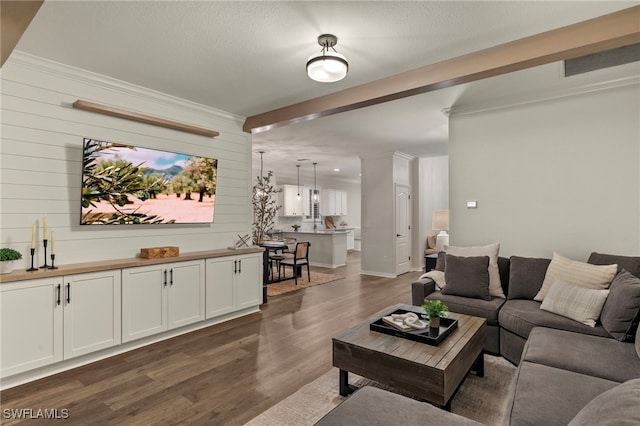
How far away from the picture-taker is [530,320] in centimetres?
282

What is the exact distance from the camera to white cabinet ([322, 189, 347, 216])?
11867mm

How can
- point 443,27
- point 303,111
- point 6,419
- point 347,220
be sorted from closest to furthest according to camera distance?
point 6,419, point 443,27, point 303,111, point 347,220

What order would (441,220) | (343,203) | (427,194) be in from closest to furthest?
(441,220), (427,194), (343,203)

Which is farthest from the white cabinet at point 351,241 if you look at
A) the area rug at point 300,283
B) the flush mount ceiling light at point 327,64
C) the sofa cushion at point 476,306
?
the flush mount ceiling light at point 327,64

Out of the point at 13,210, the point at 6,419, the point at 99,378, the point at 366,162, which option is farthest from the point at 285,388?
the point at 366,162

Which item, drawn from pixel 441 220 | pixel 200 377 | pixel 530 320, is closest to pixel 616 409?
pixel 530 320

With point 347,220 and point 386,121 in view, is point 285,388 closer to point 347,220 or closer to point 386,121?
point 386,121

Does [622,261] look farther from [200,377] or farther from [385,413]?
[200,377]

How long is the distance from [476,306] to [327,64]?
8.79 feet

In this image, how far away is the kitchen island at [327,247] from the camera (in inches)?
335

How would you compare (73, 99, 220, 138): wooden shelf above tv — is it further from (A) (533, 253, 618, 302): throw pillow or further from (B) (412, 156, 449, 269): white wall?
(B) (412, 156, 449, 269): white wall

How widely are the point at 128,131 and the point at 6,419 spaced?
2728mm

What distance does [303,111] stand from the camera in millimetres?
4016

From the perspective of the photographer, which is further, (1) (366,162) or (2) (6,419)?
(1) (366,162)
